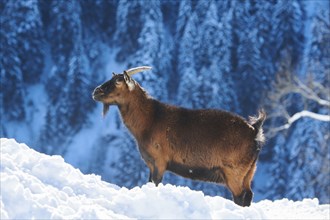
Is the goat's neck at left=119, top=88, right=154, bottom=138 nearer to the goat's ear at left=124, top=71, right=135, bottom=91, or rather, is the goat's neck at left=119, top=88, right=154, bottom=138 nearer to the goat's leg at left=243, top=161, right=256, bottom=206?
the goat's ear at left=124, top=71, right=135, bottom=91

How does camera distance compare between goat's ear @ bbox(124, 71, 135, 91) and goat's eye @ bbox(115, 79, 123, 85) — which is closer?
goat's ear @ bbox(124, 71, 135, 91)

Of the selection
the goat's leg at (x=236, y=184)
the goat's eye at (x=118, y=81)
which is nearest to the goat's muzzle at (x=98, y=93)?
the goat's eye at (x=118, y=81)

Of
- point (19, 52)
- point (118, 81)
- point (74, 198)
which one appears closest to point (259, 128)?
point (118, 81)

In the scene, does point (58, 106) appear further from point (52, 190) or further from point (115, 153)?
point (52, 190)

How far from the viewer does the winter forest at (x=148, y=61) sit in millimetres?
59094

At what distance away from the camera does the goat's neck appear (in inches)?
372

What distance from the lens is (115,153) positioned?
6103 cm

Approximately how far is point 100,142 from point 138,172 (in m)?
14.8

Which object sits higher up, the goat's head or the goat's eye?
the goat's eye

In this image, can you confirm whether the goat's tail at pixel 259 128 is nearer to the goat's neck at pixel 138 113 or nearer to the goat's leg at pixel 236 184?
the goat's leg at pixel 236 184

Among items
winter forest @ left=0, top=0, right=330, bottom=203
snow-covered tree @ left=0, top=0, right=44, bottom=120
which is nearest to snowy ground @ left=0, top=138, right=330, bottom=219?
winter forest @ left=0, top=0, right=330, bottom=203

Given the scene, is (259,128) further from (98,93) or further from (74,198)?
(74,198)

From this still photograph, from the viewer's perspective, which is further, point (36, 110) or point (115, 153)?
point (36, 110)

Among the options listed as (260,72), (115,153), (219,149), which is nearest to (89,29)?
(115,153)
